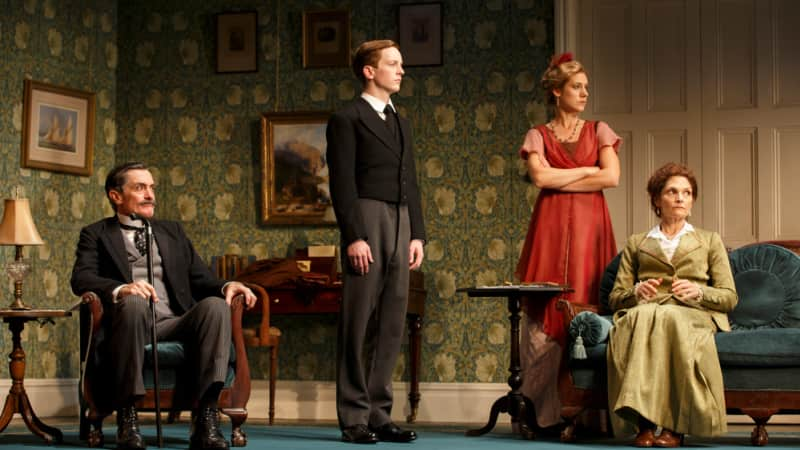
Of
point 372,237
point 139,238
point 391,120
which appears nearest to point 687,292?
point 372,237

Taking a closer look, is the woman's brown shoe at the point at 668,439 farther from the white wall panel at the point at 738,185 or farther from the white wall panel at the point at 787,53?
the white wall panel at the point at 787,53

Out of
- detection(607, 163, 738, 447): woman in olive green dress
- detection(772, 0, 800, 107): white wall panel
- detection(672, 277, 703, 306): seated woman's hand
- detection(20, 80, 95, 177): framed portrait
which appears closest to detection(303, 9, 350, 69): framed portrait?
detection(20, 80, 95, 177): framed portrait

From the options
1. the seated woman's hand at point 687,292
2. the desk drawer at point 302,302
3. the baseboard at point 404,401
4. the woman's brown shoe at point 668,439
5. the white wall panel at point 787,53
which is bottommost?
the baseboard at point 404,401

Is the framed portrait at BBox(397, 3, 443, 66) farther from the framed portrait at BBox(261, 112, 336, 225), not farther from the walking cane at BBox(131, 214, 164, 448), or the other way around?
the walking cane at BBox(131, 214, 164, 448)

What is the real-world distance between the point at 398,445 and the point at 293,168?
3355 millimetres

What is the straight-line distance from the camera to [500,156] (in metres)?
7.71

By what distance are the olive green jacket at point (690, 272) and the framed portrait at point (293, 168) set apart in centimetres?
295

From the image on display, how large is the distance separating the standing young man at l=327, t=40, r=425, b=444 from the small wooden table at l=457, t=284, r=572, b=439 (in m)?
0.52

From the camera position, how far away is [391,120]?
17.4ft

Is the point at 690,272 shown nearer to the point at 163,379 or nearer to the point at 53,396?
the point at 163,379

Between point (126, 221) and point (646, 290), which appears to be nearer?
point (646, 290)

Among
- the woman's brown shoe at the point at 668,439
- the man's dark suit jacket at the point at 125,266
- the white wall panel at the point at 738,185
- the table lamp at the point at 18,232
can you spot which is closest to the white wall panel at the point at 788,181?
the white wall panel at the point at 738,185

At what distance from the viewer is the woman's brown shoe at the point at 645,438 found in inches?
193

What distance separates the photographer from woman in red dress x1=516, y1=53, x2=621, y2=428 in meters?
5.74
